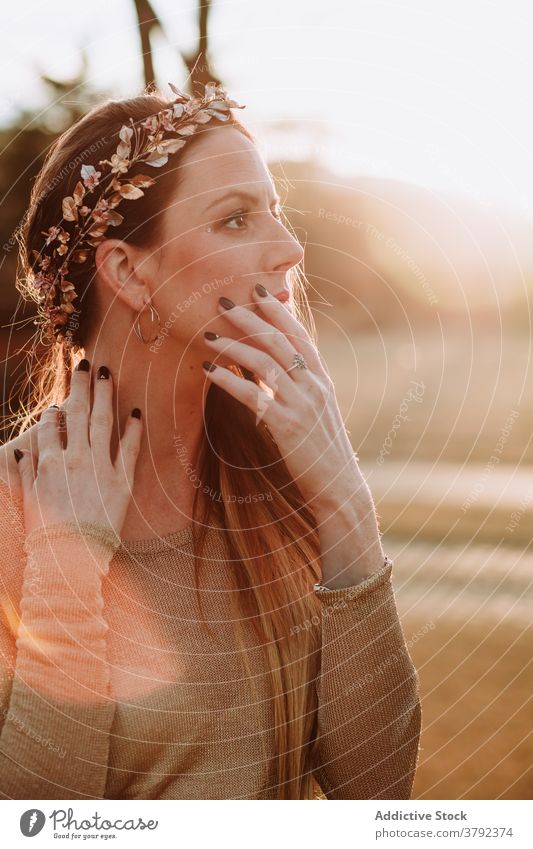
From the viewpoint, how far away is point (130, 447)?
229 cm

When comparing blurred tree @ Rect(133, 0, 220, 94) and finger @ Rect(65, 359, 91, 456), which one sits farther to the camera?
blurred tree @ Rect(133, 0, 220, 94)

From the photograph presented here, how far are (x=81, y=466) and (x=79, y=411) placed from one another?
0.19m

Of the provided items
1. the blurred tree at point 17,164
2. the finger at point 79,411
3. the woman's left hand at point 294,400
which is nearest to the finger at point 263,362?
the woman's left hand at point 294,400

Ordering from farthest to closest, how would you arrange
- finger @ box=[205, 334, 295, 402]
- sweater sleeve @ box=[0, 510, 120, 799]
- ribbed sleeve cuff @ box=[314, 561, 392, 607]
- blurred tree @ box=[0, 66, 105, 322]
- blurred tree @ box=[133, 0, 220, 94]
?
1. blurred tree @ box=[0, 66, 105, 322]
2. blurred tree @ box=[133, 0, 220, 94]
3. finger @ box=[205, 334, 295, 402]
4. ribbed sleeve cuff @ box=[314, 561, 392, 607]
5. sweater sleeve @ box=[0, 510, 120, 799]

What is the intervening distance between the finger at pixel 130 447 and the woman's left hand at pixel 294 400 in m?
0.24

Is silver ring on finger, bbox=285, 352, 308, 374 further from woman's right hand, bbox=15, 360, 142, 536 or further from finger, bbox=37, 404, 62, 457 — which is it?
finger, bbox=37, 404, 62, 457

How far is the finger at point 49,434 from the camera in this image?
219 centimetres

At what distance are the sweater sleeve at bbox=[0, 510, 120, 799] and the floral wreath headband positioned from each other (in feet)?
2.72

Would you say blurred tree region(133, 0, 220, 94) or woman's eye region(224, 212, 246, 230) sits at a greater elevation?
blurred tree region(133, 0, 220, 94)

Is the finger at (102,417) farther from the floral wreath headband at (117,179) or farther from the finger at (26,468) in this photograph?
the floral wreath headband at (117,179)

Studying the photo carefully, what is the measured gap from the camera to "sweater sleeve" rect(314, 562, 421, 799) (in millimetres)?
2146

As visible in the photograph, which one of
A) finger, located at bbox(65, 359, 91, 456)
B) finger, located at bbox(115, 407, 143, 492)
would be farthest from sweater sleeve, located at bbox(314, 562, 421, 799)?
finger, located at bbox(65, 359, 91, 456)
